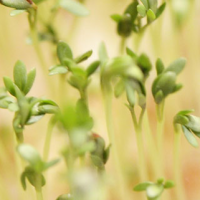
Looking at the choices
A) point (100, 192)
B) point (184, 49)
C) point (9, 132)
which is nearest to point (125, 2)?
Result: point (184, 49)

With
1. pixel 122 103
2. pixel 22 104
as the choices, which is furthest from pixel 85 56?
pixel 122 103

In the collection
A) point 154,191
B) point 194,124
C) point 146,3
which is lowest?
point 154,191

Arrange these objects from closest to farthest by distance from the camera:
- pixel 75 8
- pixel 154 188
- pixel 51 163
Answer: pixel 51 163
pixel 154 188
pixel 75 8

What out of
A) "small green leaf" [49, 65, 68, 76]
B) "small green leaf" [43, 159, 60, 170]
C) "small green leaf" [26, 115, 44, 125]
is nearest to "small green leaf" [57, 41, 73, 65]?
"small green leaf" [49, 65, 68, 76]

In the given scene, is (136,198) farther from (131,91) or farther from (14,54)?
(14,54)

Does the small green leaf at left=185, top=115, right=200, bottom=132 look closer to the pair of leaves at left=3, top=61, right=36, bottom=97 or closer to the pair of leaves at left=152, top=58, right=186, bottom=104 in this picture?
the pair of leaves at left=152, top=58, right=186, bottom=104

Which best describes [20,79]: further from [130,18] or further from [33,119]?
[130,18]
